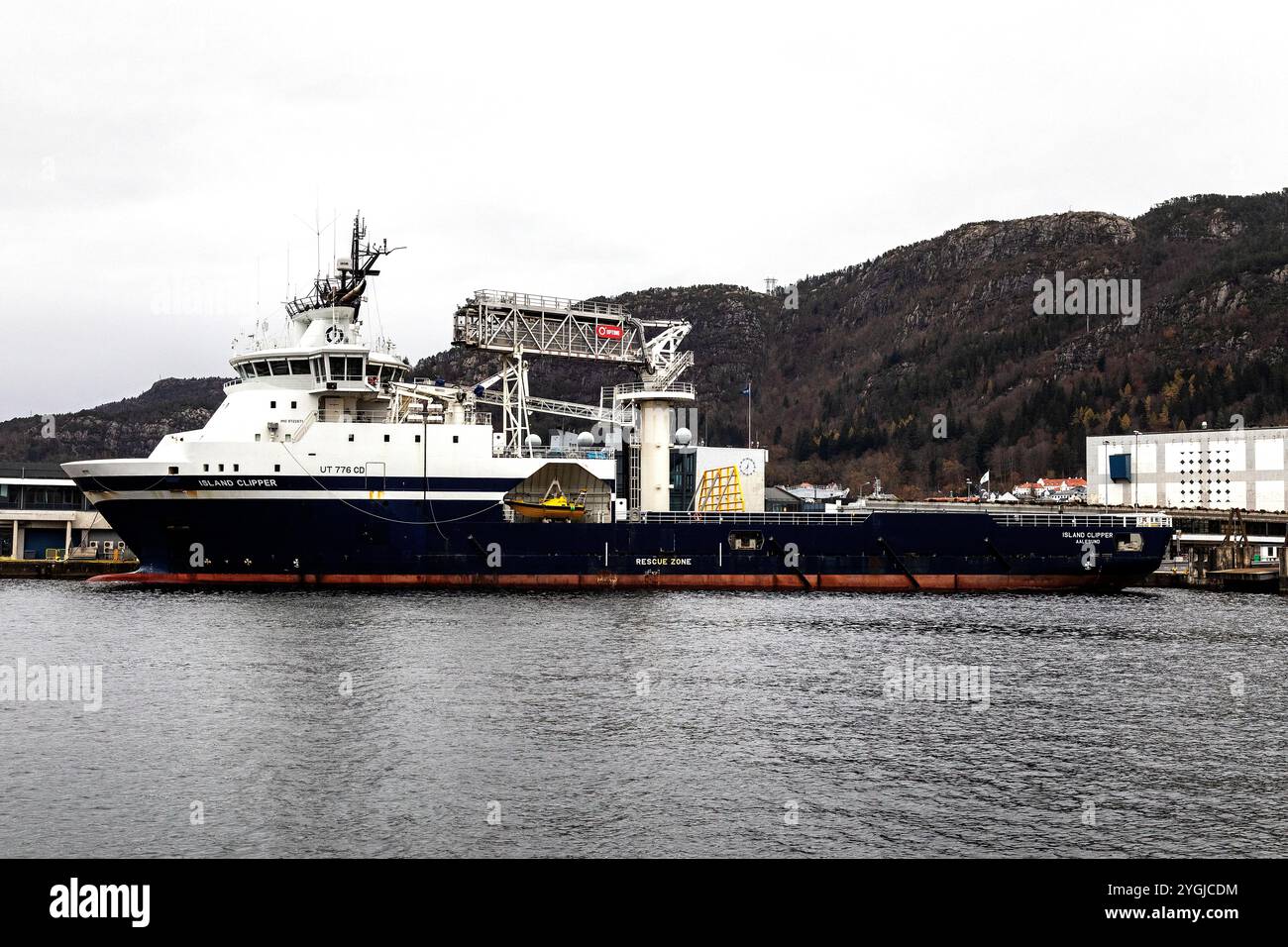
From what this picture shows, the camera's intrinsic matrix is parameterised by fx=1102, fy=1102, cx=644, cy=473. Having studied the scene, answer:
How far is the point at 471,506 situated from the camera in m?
49.2

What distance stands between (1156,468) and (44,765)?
95846 mm

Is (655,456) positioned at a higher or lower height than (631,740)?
higher

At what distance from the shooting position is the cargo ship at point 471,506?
47.4 m

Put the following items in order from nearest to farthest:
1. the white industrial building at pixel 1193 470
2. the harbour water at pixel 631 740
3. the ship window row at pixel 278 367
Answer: the harbour water at pixel 631 740
the ship window row at pixel 278 367
the white industrial building at pixel 1193 470

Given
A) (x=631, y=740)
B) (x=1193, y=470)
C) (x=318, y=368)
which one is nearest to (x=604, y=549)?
(x=318, y=368)

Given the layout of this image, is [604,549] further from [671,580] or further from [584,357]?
[584,357]

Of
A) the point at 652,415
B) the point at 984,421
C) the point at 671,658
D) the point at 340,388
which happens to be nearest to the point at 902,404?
the point at 984,421

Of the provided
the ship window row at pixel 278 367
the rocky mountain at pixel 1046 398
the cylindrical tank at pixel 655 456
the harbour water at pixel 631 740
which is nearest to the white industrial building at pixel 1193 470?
the rocky mountain at pixel 1046 398

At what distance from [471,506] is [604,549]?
6.32m

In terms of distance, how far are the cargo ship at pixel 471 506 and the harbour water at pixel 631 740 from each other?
35.8 ft

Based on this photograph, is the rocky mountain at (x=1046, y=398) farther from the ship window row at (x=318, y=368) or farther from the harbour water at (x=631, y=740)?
the harbour water at (x=631, y=740)

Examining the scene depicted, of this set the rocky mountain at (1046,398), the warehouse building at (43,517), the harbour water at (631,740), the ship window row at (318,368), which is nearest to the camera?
the harbour water at (631,740)

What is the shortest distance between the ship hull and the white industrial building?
4319cm
